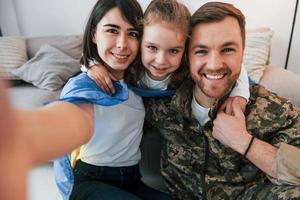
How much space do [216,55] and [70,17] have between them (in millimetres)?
2159

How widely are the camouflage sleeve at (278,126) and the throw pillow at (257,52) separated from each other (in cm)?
75

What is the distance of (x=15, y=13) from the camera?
2969 millimetres

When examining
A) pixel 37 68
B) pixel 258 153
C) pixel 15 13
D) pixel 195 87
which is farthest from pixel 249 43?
pixel 15 13

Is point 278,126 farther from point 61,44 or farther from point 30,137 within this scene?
point 61,44

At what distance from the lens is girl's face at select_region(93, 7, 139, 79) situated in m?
1.07

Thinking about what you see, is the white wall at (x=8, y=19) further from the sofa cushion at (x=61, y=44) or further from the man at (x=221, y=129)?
the man at (x=221, y=129)

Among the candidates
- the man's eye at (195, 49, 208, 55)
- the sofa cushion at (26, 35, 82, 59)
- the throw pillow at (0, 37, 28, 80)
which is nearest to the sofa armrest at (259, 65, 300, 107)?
the man's eye at (195, 49, 208, 55)

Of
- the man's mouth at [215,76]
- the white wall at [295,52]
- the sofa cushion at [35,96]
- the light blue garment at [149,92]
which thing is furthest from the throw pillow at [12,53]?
the white wall at [295,52]

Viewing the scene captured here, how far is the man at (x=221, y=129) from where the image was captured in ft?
3.42

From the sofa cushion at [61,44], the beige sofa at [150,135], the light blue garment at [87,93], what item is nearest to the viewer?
the light blue garment at [87,93]

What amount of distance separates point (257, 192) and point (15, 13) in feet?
9.00

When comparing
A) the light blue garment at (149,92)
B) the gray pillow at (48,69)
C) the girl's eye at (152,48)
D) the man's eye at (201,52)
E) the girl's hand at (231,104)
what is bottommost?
the gray pillow at (48,69)

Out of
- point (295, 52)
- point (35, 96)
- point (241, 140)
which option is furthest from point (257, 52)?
point (35, 96)

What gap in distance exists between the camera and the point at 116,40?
108 cm
